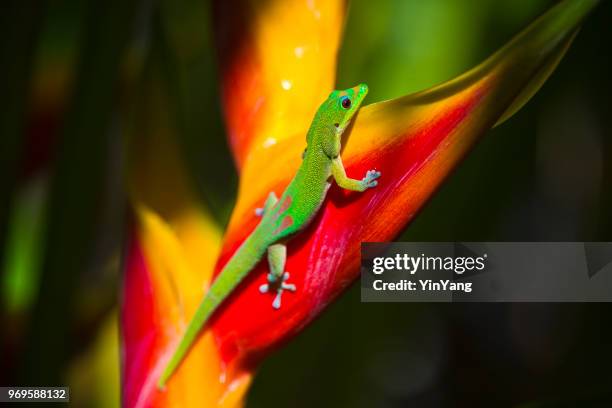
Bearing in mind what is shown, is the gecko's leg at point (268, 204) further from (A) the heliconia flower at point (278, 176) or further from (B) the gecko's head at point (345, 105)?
(B) the gecko's head at point (345, 105)

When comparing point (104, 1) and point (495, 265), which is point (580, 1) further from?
point (104, 1)

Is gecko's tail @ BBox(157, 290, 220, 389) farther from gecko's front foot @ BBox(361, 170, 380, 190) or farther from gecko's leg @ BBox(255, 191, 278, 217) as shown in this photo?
gecko's front foot @ BBox(361, 170, 380, 190)

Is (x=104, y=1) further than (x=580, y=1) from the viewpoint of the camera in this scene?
Yes

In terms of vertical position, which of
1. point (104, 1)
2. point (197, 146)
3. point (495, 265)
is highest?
point (104, 1)

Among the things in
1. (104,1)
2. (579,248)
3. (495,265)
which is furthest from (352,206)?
(104,1)

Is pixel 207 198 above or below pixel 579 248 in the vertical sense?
above

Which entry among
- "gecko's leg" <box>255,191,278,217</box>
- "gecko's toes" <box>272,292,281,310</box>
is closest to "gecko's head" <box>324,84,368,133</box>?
"gecko's leg" <box>255,191,278,217</box>

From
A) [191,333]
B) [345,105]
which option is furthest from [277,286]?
[345,105]
